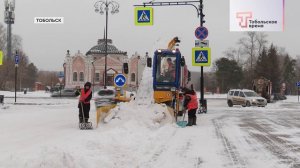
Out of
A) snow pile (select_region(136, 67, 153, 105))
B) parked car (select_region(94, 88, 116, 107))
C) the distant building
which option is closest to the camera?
snow pile (select_region(136, 67, 153, 105))

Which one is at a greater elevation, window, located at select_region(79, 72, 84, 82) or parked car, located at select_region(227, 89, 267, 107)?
window, located at select_region(79, 72, 84, 82)

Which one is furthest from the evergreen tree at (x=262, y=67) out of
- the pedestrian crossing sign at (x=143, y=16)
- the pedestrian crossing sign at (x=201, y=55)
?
the pedestrian crossing sign at (x=201, y=55)

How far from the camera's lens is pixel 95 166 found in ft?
26.3

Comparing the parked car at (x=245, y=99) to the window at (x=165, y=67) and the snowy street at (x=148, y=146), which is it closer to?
the window at (x=165, y=67)

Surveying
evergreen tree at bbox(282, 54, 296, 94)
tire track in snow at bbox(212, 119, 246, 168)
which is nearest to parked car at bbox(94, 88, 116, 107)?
tire track in snow at bbox(212, 119, 246, 168)

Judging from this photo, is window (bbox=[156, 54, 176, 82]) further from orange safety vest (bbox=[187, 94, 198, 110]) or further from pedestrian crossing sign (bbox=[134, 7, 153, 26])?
orange safety vest (bbox=[187, 94, 198, 110])

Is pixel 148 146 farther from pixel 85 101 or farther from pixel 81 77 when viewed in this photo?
pixel 81 77

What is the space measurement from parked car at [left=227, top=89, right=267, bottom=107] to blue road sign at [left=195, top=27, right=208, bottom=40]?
16.3 m

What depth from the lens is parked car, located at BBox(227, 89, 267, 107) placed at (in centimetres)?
3769

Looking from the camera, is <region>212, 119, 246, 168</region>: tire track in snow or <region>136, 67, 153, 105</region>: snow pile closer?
<region>212, 119, 246, 168</region>: tire track in snow

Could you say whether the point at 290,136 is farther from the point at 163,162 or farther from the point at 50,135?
the point at 50,135

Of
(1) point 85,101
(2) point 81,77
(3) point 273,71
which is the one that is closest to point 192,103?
(1) point 85,101

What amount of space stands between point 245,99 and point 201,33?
16.5m

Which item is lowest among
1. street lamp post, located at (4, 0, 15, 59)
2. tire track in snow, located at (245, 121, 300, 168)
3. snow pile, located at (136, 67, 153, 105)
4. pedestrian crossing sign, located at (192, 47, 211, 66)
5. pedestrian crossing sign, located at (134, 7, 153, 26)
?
tire track in snow, located at (245, 121, 300, 168)
